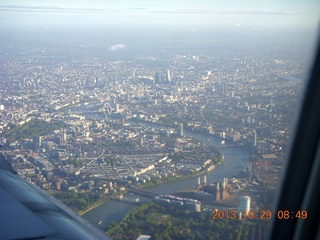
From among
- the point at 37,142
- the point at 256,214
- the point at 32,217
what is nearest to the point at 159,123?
the point at 37,142

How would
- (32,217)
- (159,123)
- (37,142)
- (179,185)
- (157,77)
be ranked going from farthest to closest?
(157,77), (159,123), (37,142), (179,185), (32,217)

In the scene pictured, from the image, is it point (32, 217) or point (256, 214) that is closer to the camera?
point (32, 217)

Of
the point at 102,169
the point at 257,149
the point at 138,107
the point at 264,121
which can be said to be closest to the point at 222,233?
the point at 257,149

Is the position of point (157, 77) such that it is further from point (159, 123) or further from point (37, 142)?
point (37, 142)

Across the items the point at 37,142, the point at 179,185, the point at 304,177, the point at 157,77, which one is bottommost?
the point at 37,142

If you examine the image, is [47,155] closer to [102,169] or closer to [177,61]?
[102,169]

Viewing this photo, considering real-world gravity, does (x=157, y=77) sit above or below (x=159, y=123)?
above

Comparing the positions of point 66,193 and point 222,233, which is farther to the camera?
point 66,193

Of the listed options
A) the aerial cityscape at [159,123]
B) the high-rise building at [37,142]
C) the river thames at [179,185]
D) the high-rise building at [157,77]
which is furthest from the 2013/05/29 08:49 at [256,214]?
the high-rise building at [157,77]
